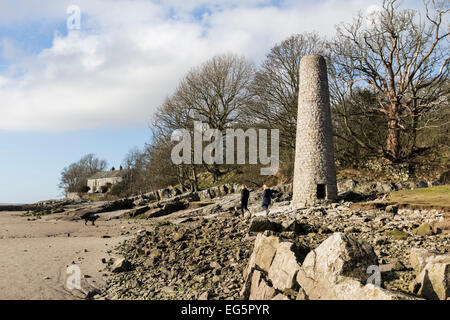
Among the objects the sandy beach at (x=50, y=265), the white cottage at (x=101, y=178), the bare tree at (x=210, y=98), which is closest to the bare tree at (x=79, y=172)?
the white cottage at (x=101, y=178)

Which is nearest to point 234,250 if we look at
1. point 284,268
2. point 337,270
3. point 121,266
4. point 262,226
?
point 262,226

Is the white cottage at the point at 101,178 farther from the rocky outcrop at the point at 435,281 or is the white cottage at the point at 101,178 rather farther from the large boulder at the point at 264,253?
the rocky outcrop at the point at 435,281

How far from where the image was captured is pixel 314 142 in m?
18.0

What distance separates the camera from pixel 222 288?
714 cm

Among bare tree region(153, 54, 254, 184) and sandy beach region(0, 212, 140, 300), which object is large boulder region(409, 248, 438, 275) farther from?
bare tree region(153, 54, 254, 184)

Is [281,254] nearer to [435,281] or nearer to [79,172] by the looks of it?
[435,281]

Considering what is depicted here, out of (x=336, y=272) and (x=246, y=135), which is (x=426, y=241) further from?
(x=246, y=135)

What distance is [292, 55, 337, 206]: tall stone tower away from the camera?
59.1ft
